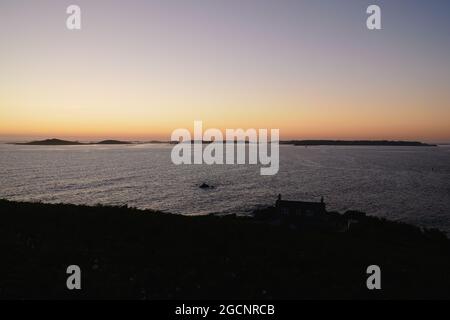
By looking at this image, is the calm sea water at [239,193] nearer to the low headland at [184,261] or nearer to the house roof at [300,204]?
the house roof at [300,204]

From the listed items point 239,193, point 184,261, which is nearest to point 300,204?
point 184,261

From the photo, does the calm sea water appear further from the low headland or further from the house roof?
the low headland

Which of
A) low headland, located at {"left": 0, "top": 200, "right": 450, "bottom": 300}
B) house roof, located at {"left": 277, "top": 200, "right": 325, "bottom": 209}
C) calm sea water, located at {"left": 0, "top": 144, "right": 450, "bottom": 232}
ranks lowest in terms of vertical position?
calm sea water, located at {"left": 0, "top": 144, "right": 450, "bottom": 232}

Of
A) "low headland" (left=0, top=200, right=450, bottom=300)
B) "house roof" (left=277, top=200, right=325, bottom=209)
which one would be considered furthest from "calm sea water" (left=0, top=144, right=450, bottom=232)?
"low headland" (left=0, top=200, right=450, bottom=300)

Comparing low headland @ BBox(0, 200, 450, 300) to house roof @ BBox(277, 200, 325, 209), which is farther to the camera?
house roof @ BBox(277, 200, 325, 209)

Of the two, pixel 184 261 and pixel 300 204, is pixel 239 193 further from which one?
pixel 184 261

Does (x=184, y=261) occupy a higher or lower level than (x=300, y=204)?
higher

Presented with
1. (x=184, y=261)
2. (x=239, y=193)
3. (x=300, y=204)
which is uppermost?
(x=184, y=261)

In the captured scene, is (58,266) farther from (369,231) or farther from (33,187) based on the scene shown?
(33,187)

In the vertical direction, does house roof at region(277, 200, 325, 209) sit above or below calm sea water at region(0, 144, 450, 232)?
above
